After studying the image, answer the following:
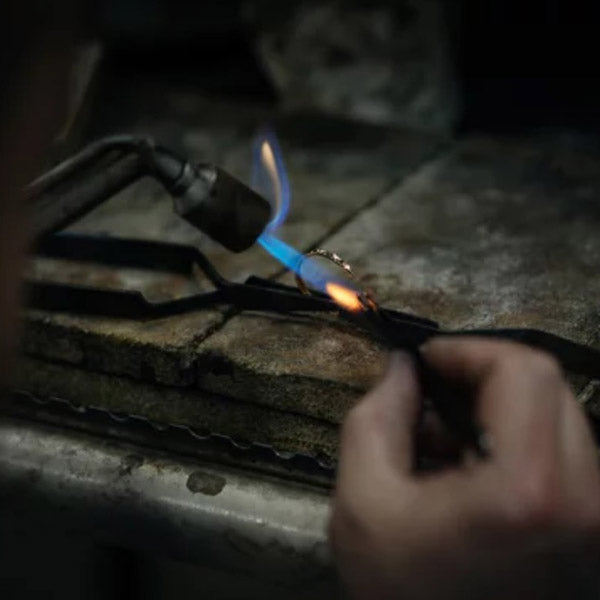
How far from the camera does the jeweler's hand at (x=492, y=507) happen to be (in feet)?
3.31

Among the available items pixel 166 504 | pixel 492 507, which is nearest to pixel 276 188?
pixel 166 504

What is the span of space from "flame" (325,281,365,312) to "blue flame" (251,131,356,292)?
93 mm

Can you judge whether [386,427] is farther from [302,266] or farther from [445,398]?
[302,266]

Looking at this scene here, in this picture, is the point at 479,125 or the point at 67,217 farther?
the point at 479,125

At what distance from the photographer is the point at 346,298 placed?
151 centimetres

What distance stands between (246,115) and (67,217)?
4.83ft

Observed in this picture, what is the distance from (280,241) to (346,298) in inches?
17.8

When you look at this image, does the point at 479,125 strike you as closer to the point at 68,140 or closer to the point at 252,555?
the point at 68,140

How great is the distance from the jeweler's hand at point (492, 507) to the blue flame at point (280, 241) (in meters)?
0.59

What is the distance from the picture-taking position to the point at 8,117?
1094 mm

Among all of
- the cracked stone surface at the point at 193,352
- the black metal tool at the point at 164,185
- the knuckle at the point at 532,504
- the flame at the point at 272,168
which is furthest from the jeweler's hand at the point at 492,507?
the flame at the point at 272,168

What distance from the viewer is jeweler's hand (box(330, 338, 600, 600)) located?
1.01 meters

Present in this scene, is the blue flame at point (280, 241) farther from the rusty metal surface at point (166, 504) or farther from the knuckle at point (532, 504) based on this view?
the knuckle at point (532, 504)

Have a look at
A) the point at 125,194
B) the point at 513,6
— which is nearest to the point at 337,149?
the point at 125,194
